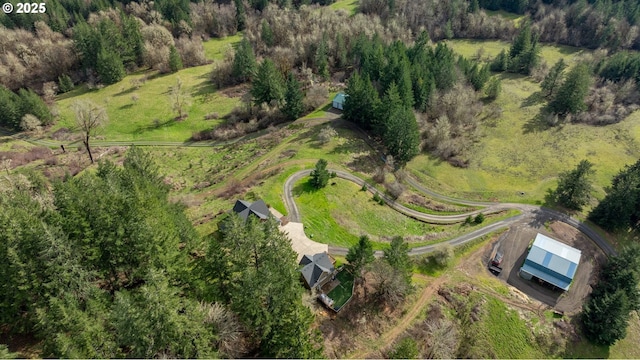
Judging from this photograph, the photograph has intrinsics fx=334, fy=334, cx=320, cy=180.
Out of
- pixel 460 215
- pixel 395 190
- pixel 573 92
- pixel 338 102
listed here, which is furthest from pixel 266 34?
pixel 573 92

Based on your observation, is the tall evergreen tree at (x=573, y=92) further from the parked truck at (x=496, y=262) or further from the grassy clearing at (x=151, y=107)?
the grassy clearing at (x=151, y=107)

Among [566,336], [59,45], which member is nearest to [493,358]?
[566,336]

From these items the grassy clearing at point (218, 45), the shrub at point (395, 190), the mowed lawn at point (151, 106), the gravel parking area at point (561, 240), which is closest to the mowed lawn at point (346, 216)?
the shrub at point (395, 190)

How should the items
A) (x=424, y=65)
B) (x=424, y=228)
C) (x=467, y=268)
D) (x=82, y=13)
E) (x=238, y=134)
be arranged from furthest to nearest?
(x=82, y=13) → (x=424, y=65) → (x=238, y=134) → (x=424, y=228) → (x=467, y=268)

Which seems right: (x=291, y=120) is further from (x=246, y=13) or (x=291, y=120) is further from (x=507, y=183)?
(x=246, y=13)

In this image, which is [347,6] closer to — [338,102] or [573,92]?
[338,102]

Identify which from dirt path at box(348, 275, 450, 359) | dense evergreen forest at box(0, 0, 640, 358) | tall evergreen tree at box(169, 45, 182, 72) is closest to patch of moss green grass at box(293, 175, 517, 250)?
dirt path at box(348, 275, 450, 359)

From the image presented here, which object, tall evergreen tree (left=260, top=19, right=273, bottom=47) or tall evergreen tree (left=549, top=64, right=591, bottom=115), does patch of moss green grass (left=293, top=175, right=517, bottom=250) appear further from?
tall evergreen tree (left=260, top=19, right=273, bottom=47)
